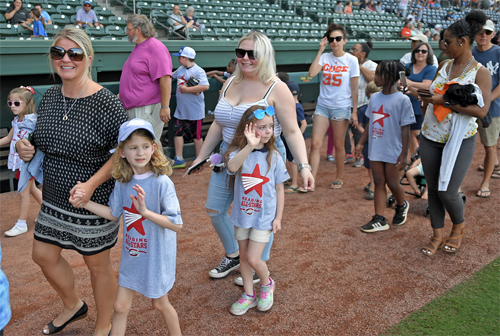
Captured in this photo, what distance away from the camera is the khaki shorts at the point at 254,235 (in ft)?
10.2

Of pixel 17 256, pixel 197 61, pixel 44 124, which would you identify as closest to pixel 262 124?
pixel 44 124

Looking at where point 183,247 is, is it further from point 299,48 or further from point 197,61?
point 299,48

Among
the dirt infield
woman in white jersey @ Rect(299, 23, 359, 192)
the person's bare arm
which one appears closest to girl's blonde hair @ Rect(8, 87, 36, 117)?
the dirt infield

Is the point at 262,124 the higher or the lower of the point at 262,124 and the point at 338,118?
the higher

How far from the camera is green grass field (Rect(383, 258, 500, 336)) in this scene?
3.03m

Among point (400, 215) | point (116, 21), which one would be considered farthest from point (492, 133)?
point (116, 21)

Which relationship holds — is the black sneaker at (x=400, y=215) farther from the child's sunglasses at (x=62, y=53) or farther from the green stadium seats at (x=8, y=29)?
the green stadium seats at (x=8, y=29)

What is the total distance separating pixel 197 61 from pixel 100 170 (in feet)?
22.6

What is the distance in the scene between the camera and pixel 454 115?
3912mm

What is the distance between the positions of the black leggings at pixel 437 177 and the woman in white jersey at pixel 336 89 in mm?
1888

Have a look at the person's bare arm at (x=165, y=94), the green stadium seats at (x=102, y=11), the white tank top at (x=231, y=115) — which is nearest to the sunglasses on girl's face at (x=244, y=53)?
the white tank top at (x=231, y=115)

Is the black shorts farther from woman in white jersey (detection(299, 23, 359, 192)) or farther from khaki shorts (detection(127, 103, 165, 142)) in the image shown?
woman in white jersey (detection(299, 23, 359, 192))

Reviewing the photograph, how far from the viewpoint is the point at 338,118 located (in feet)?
19.7

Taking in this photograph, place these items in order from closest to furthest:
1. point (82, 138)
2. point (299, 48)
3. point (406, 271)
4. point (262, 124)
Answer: point (82, 138) < point (262, 124) < point (406, 271) < point (299, 48)
